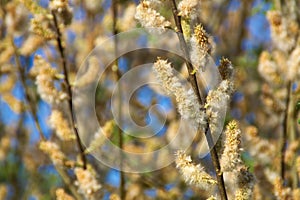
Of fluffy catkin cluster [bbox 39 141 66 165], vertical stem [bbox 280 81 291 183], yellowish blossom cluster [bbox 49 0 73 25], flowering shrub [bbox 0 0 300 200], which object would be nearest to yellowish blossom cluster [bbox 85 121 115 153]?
flowering shrub [bbox 0 0 300 200]

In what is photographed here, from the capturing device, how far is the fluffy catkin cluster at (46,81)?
263 centimetres

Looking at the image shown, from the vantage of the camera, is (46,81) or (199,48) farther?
(46,81)

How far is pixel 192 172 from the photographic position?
1.82 metres

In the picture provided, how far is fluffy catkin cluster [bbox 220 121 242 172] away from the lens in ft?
5.83

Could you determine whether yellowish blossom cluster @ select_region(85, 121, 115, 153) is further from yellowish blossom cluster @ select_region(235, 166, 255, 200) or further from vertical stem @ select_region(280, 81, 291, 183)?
yellowish blossom cluster @ select_region(235, 166, 255, 200)

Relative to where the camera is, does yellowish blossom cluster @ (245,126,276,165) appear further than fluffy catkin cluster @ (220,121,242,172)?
Yes

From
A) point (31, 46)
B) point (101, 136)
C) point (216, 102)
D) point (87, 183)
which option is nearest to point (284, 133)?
point (101, 136)

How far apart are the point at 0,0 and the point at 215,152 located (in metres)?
2.22

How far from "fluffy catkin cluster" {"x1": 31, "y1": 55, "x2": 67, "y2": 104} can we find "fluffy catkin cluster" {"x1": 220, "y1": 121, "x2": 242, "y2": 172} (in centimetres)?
108

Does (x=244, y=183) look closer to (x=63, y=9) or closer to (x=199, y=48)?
(x=199, y=48)

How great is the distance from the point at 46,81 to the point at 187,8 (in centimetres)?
94

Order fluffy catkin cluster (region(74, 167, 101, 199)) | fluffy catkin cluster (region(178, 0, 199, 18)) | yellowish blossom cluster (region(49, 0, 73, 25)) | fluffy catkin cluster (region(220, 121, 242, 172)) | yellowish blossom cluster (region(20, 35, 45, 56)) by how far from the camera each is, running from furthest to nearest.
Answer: yellowish blossom cluster (region(20, 35, 45, 56)), yellowish blossom cluster (region(49, 0, 73, 25)), fluffy catkin cluster (region(74, 167, 101, 199)), fluffy catkin cluster (region(178, 0, 199, 18)), fluffy catkin cluster (region(220, 121, 242, 172))

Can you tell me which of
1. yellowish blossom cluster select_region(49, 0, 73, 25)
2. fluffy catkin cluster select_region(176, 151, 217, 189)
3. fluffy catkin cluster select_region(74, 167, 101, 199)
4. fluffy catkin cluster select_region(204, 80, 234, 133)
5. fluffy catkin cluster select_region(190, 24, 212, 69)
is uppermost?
yellowish blossom cluster select_region(49, 0, 73, 25)

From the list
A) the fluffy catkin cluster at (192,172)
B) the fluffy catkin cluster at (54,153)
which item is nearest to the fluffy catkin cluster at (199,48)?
the fluffy catkin cluster at (192,172)
